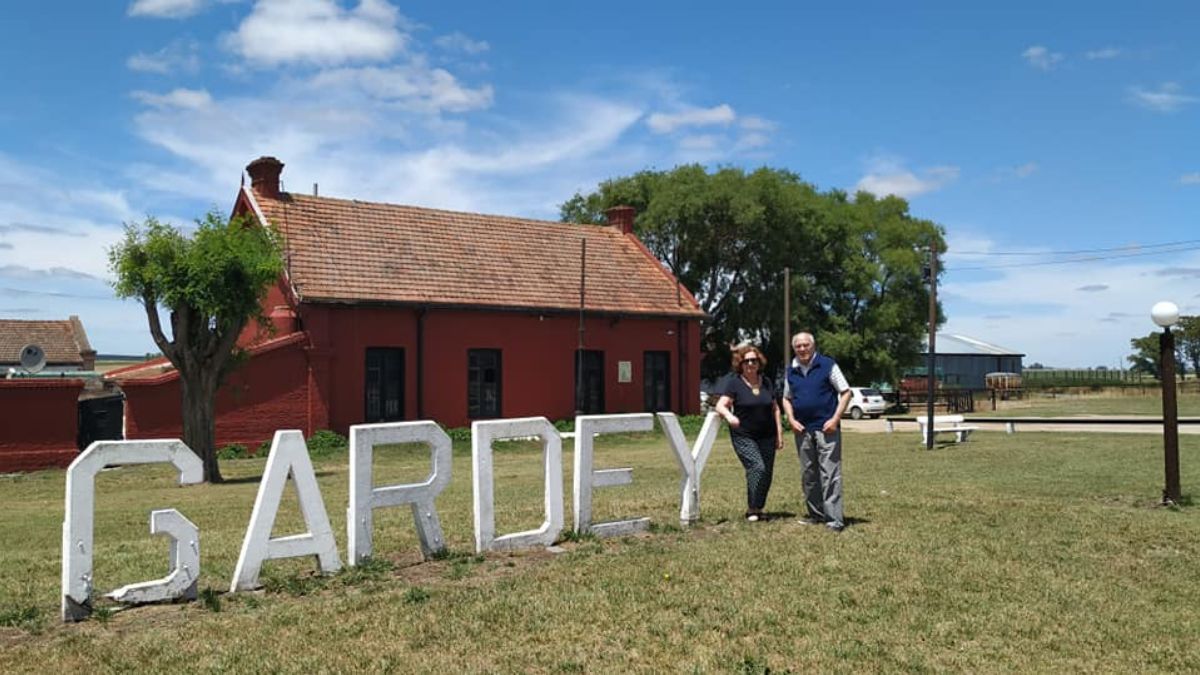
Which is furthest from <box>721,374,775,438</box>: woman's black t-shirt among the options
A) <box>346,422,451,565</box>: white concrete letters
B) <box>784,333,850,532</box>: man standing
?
<box>346,422,451,565</box>: white concrete letters

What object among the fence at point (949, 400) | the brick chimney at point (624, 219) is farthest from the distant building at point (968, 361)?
the brick chimney at point (624, 219)

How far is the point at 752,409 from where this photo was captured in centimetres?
797

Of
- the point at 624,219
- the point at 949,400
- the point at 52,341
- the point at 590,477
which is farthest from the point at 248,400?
the point at 52,341

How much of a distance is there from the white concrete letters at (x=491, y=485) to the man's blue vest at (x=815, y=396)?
207cm

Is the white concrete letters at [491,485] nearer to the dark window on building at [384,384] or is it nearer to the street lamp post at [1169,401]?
the street lamp post at [1169,401]

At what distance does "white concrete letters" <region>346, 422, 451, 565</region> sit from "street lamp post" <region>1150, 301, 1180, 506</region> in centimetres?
733

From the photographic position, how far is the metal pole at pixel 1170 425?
9.53 meters

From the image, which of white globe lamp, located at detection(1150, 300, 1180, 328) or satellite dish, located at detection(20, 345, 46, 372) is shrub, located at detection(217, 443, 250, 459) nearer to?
satellite dish, located at detection(20, 345, 46, 372)

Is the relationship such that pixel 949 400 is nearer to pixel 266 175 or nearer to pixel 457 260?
pixel 457 260

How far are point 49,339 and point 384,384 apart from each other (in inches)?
1498

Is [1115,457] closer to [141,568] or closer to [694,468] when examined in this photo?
[694,468]

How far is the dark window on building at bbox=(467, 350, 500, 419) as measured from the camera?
24391 mm

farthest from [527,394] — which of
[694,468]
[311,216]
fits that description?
[694,468]

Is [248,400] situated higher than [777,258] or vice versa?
[777,258]
